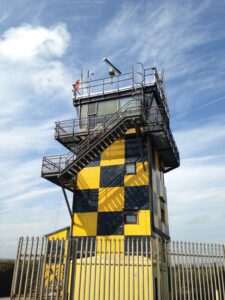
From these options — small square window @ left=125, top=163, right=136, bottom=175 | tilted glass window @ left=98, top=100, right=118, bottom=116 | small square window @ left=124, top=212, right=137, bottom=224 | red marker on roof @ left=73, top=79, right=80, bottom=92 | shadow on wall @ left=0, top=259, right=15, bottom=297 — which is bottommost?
shadow on wall @ left=0, top=259, right=15, bottom=297

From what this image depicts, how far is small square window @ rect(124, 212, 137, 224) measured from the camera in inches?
752

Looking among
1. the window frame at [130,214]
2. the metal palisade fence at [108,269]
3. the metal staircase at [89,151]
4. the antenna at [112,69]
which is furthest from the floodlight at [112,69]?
the metal palisade fence at [108,269]

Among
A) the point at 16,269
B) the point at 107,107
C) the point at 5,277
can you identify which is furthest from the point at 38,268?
the point at 5,277

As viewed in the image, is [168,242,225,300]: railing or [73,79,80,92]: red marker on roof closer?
[168,242,225,300]: railing

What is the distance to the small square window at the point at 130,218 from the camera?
19.1 m

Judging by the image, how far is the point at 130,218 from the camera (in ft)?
63.1

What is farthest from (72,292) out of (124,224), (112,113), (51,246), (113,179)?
(112,113)

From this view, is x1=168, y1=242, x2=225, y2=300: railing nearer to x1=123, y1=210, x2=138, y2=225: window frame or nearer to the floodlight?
x1=123, y1=210, x2=138, y2=225: window frame

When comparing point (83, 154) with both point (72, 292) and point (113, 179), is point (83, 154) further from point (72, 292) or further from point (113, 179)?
point (72, 292)

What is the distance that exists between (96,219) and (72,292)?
847cm

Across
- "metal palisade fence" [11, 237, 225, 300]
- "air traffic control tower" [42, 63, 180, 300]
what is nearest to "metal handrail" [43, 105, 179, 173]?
"air traffic control tower" [42, 63, 180, 300]

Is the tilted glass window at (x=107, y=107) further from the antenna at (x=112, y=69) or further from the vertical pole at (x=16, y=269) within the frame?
the vertical pole at (x=16, y=269)

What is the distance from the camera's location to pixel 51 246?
11570 mm

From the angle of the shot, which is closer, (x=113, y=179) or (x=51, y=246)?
(x=51, y=246)
